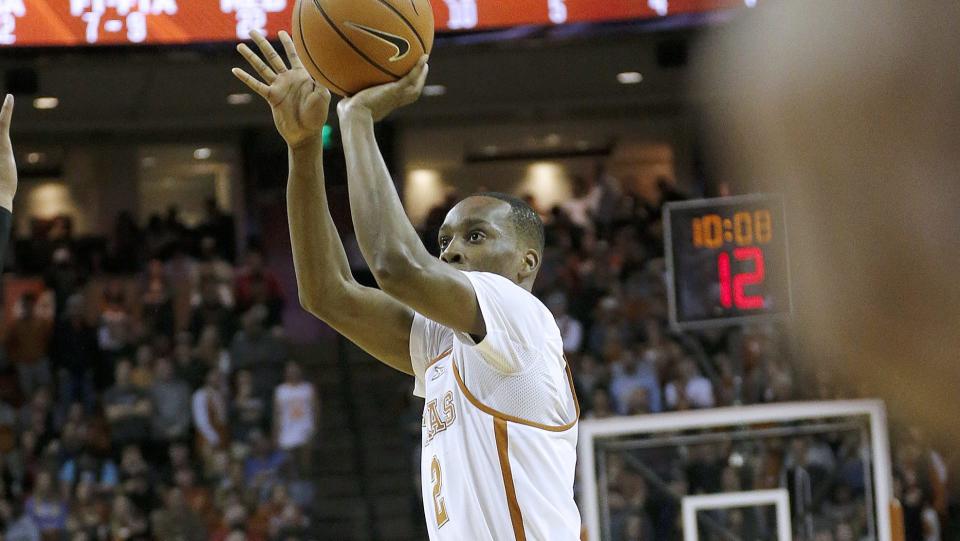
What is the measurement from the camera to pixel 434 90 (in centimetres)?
1420

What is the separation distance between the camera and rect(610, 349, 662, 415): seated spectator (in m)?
11.4

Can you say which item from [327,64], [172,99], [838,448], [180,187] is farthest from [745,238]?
[180,187]

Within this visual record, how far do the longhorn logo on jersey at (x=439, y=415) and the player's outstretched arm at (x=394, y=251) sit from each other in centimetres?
23

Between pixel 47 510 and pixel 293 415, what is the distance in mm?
2091

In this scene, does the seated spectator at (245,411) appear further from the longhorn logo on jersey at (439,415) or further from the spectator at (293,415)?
the longhorn logo on jersey at (439,415)

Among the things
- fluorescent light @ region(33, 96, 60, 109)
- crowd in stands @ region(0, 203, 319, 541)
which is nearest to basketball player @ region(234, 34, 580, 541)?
crowd in stands @ region(0, 203, 319, 541)

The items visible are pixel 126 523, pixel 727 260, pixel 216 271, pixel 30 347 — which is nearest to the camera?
A: pixel 727 260

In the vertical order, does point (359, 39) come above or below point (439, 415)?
above

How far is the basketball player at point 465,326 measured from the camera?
296 centimetres

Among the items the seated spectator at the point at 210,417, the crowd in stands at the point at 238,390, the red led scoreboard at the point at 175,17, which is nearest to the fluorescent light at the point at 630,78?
the crowd in stands at the point at 238,390

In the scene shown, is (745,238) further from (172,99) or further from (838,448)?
(172,99)

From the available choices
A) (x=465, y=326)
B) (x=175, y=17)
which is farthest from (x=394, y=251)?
(x=175, y=17)

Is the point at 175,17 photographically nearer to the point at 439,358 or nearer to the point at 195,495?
the point at 195,495

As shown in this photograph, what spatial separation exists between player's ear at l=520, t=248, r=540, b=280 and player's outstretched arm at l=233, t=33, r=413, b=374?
313 millimetres
